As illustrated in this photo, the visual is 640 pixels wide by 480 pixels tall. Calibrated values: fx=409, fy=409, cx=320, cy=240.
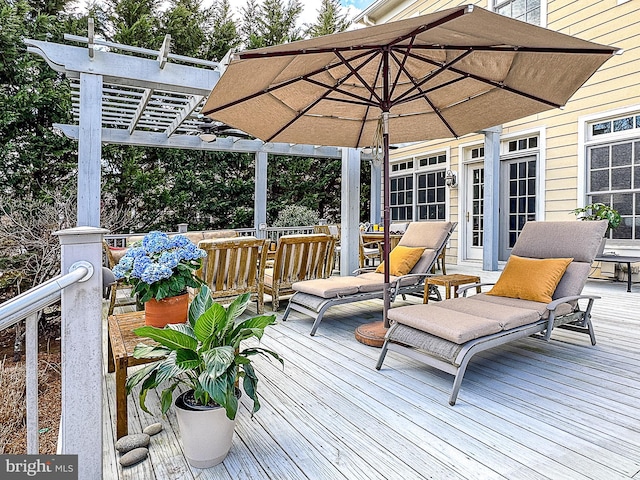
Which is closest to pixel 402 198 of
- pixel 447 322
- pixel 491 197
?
pixel 491 197

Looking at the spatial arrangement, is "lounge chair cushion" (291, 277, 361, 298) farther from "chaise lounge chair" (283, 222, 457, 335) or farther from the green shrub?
the green shrub

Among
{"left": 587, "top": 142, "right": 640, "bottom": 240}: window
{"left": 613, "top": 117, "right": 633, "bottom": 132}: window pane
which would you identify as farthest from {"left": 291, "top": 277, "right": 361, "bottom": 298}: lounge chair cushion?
{"left": 613, "top": 117, "right": 633, "bottom": 132}: window pane

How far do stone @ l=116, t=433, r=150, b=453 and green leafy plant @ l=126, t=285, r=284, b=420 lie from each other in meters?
0.28

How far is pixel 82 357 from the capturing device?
160 centimetres

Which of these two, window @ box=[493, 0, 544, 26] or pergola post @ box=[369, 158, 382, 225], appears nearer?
window @ box=[493, 0, 544, 26]

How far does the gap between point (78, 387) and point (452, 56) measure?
11.3 ft

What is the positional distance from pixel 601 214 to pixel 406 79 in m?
4.29

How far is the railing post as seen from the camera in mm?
1571

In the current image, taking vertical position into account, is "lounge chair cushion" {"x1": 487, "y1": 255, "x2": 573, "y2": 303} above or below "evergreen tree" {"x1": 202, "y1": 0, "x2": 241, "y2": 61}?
below

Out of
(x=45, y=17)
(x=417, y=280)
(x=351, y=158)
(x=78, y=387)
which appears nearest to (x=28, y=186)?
(x=45, y=17)

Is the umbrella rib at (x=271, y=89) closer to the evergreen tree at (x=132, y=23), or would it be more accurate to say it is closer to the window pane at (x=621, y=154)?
the window pane at (x=621, y=154)

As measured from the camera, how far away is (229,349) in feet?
6.05

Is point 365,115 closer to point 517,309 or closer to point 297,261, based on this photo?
point 297,261

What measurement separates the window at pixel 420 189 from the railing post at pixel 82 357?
9023 mm
